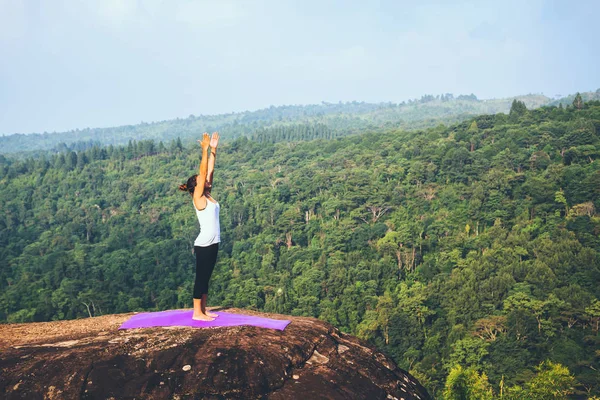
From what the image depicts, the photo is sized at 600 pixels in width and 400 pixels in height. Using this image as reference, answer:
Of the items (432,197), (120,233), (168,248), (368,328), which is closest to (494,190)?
(432,197)

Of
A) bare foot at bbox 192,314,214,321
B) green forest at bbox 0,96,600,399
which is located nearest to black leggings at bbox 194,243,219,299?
bare foot at bbox 192,314,214,321

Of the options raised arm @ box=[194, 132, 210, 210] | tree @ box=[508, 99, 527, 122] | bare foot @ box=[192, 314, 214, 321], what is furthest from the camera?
tree @ box=[508, 99, 527, 122]

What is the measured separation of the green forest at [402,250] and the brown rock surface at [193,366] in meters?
12.0

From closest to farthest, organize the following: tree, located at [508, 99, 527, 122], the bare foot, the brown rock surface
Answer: the brown rock surface, the bare foot, tree, located at [508, 99, 527, 122]

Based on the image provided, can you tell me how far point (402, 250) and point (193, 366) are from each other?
54053 millimetres

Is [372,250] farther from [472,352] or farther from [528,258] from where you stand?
[472,352]

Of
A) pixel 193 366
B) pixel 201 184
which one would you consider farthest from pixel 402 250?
pixel 193 366

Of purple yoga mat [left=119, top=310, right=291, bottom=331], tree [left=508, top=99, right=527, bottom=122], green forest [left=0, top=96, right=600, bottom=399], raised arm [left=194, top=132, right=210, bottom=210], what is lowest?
green forest [left=0, top=96, right=600, bottom=399]

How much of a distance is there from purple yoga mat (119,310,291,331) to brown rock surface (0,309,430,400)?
179 mm

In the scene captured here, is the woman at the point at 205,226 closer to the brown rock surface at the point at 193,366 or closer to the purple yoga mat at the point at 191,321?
the purple yoga mat at the point at 191,321

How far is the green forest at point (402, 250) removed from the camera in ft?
139

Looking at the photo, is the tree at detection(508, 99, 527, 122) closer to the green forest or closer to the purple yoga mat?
the green forest

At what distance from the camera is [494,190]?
206 feet

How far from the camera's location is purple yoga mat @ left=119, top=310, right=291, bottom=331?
7.23 metres
